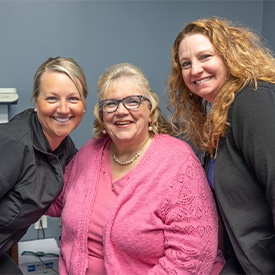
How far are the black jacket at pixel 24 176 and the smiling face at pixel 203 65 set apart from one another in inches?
24.7

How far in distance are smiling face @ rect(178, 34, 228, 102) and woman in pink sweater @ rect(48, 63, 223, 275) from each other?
0.65 feet

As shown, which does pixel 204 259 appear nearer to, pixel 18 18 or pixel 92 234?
pixel 92 234

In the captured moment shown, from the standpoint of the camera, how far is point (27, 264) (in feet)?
7.29

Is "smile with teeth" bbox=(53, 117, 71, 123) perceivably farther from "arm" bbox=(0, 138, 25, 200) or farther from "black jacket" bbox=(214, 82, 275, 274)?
"black jacket" bbox=(214, 82, 275, 274)

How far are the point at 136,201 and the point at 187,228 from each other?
204mm

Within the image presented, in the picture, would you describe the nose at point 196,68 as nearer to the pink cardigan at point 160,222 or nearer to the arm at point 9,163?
the pink cardigan at point 160,222

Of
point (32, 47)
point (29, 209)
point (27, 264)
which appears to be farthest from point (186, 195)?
point (32, 47)

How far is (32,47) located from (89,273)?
4.99 ft

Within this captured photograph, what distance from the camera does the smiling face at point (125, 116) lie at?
1508mm

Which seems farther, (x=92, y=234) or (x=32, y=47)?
(x=32, y=47)

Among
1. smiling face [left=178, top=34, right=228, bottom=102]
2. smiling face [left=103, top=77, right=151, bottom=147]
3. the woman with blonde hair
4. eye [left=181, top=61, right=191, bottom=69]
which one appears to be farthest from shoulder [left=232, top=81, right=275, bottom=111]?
smiling face [left=103, top=77, right=151, bottom=147]

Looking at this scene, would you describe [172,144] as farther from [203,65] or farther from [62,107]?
[62,107]

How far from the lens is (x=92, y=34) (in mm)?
2580

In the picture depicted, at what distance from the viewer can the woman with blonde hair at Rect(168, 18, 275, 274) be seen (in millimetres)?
1201
